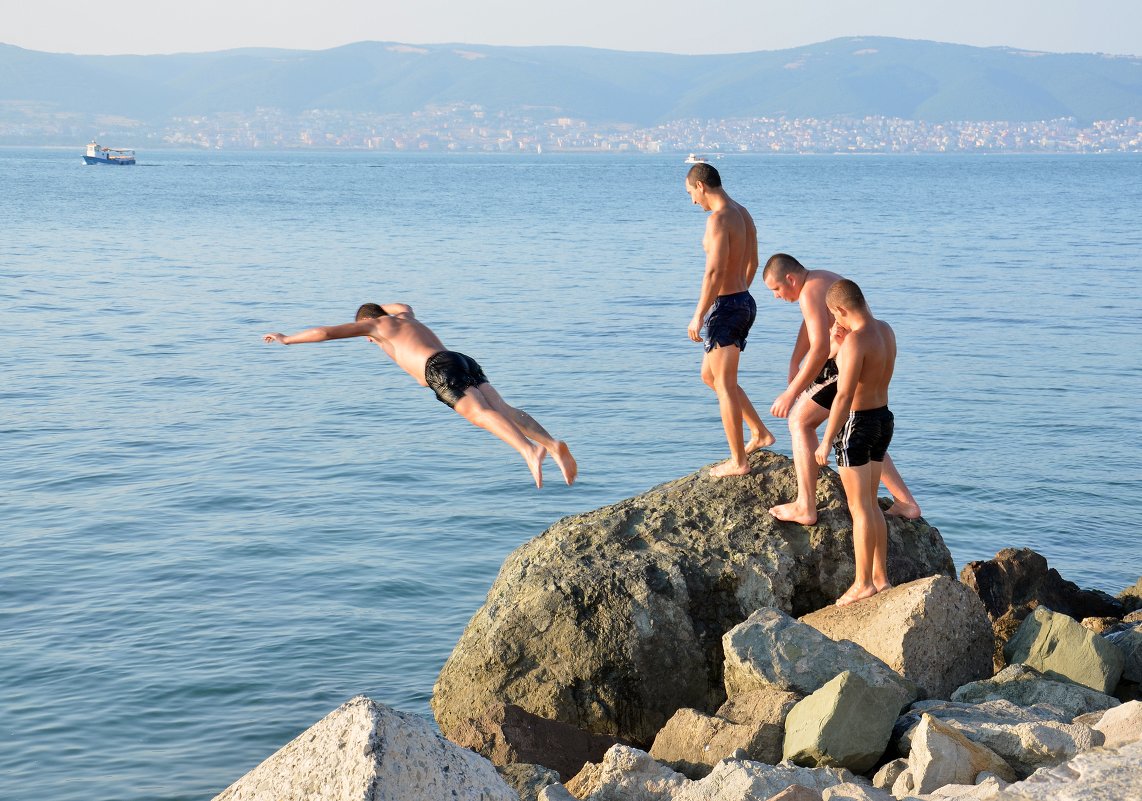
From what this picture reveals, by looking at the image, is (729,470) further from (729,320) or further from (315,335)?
(315,335)

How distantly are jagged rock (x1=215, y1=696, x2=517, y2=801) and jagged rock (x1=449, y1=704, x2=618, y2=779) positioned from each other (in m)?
2.23

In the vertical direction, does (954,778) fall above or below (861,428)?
below

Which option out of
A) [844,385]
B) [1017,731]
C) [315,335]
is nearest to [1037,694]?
[1017,731]

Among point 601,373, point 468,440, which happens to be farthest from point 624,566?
point 601,373

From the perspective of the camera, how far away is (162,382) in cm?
2286

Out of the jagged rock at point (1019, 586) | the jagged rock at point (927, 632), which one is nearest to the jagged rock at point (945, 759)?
the jagged rock at point (927, 632)

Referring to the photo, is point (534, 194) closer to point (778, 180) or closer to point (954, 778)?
point (778, 180)

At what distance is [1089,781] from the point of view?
5047 millimetres

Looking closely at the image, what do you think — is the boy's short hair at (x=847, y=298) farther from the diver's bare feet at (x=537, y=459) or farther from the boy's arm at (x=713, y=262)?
the diver's bare feet at (x=537, y=459)

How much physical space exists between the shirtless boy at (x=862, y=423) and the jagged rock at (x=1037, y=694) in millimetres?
998

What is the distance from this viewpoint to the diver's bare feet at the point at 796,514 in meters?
8.52

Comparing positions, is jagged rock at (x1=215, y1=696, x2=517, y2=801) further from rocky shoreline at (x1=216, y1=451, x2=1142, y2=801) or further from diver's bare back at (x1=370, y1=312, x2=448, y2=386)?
diver's bare back at (x1=370, y1=312, x2=448, y2=386)

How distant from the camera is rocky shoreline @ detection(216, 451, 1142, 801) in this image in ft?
17.3

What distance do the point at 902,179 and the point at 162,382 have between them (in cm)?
10548
